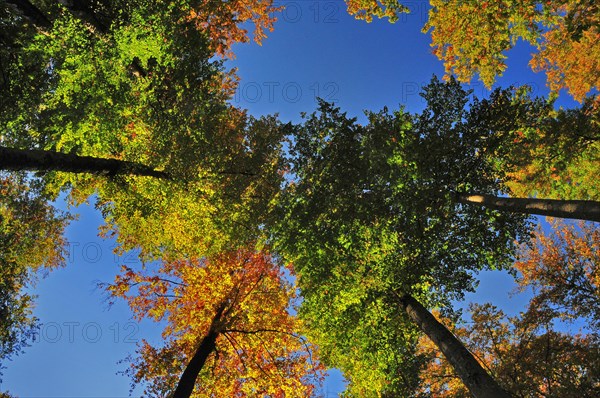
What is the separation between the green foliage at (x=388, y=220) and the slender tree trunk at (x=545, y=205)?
33.3 inches

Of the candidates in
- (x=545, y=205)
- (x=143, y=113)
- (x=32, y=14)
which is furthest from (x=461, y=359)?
(x=32, y=14)

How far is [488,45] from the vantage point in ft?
43.7

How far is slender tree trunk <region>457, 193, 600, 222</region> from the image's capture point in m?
6.95

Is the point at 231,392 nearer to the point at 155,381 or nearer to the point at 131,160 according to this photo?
the point at 155,381

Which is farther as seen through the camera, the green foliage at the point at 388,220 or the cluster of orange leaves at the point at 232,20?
the cluster of orange leaves at the point at 232,20

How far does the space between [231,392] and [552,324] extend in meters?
14.7

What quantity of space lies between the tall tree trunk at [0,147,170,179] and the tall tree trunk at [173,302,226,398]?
6.72 m

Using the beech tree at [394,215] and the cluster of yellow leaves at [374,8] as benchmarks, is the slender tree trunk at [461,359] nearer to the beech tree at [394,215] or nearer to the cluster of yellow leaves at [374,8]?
the beech tree at [394,215]

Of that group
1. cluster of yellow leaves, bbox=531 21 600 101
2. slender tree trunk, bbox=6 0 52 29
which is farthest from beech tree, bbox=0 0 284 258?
cluster of yellow leaves, bbox=531 21 600 101

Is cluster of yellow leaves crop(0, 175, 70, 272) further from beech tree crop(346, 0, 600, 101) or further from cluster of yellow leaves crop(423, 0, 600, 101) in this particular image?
cluster of yellow leaves crop(423, 0, 600, 101)

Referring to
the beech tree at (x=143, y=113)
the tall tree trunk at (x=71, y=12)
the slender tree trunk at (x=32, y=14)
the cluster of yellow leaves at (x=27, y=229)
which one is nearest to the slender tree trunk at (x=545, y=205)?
the beech tree at (x=143, y=113)

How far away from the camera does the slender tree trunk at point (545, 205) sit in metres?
6.95

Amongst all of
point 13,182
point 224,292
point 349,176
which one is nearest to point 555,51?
point 349,176

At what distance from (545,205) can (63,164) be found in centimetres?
1278
